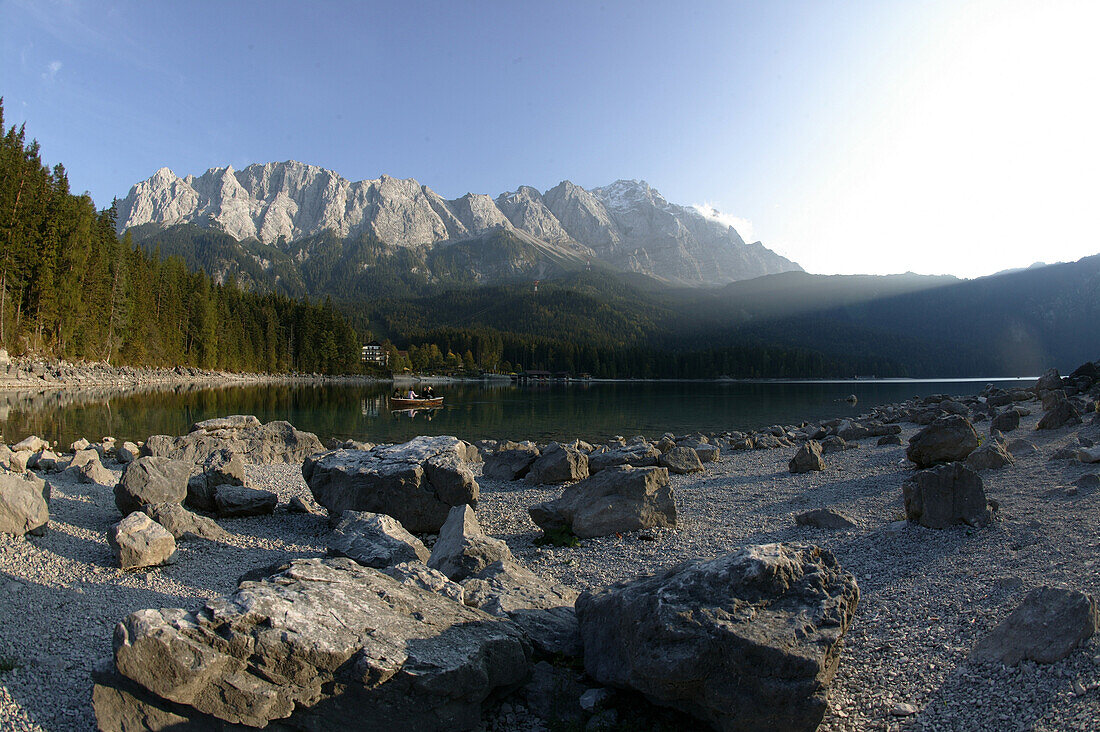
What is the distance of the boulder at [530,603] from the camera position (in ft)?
19.3

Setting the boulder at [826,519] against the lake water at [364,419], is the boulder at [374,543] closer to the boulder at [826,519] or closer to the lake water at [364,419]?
the boulder at [826,519]

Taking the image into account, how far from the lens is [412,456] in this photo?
38.4 feet

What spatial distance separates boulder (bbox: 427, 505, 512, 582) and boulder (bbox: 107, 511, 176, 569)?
156 inches

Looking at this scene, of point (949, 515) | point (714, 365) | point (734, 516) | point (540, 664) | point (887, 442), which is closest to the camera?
point (540, 664)

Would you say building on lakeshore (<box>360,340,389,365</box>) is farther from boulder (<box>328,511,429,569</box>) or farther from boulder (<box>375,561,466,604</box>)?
boulder (<box>375,561,466,604</box>)

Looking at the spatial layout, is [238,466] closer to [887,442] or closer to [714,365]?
[887,442]

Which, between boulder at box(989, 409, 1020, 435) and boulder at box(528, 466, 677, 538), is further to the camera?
boulder at box(989, 409, 1020, 435)

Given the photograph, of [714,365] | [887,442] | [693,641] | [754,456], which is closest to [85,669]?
[693,641]

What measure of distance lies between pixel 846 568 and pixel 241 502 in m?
12.0

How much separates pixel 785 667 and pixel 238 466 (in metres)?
13.1

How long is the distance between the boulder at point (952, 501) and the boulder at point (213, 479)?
14303 mm

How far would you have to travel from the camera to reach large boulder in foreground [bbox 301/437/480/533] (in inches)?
433

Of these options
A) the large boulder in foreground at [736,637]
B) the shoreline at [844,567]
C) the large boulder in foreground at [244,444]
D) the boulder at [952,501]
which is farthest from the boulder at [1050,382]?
the large boulder in foreground at [244,444]

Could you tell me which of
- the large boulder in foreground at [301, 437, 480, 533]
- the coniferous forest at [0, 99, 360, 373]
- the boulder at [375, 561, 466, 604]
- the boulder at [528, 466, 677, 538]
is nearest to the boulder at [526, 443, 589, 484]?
the boulder at [528, 466, 677, 538]
